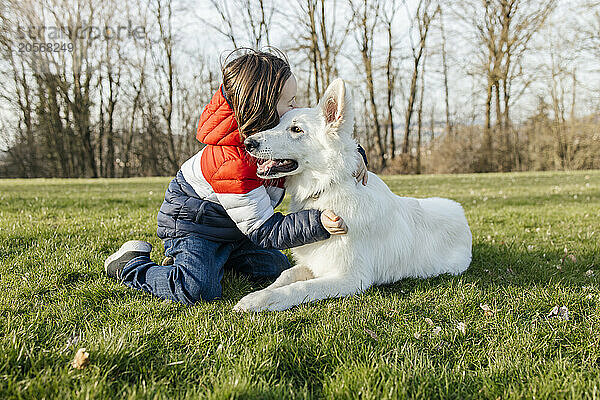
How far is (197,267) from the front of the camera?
3264 mm

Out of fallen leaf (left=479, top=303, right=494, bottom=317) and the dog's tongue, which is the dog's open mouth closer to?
the dog's tongue

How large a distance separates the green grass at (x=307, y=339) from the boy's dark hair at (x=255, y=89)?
4.47ft

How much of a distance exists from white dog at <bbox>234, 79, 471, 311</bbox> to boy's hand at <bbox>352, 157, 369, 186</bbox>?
0.05 meters

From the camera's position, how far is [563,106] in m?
29.9

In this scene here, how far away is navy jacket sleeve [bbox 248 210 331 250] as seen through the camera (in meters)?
3.11

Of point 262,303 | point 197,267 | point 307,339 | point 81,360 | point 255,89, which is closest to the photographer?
point 81,360

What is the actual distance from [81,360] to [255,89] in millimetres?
2056

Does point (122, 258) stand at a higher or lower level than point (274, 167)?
lower

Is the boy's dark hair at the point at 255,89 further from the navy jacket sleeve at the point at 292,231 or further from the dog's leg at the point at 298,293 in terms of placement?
the dog's leg at the point at 298,293

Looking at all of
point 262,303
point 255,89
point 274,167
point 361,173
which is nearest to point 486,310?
point 361,173

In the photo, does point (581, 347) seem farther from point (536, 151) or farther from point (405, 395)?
point (536, 151)

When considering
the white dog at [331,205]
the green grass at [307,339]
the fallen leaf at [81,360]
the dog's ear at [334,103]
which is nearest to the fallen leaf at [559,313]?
the green grass at [307,339]

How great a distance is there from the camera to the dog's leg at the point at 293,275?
3354 mm

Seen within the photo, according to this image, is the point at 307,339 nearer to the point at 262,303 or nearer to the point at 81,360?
the point at 262,303
